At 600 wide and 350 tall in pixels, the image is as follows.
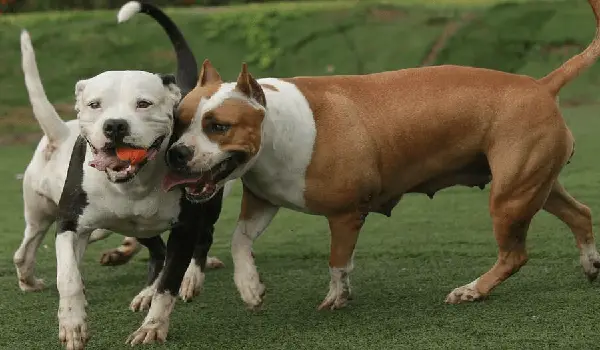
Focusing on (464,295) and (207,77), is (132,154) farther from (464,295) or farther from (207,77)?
(464,295)

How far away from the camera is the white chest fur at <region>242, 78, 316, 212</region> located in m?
5.05

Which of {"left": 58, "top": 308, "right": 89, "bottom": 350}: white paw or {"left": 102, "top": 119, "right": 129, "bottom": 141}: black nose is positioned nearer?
{"left": 102, "top": 119, "right": 129, "bottom": 141}: black nose

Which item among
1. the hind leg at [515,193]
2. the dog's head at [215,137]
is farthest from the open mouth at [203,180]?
the hind leg at [515,193]

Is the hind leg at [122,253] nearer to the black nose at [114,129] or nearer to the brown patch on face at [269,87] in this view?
the brown patch on face at [269,87]

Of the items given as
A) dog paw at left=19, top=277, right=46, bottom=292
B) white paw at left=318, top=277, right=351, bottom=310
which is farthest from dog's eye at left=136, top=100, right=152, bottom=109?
dog paw at left=19, top=277, right=46, bottom=292

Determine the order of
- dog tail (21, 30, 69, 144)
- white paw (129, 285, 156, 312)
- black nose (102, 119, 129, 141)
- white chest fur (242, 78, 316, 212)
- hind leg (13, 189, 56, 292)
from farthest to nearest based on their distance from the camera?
hind leg (13, 189, 56, 292), dog tail (21, 30, 69, 144), white paw (129, 285, 156, 312), white chest fur (242, 78, 316, 212), black nose (102, 119, 129, 141)

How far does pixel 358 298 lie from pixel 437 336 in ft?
3.26

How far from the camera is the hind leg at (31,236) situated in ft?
19.1

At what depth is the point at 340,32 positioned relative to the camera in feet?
47.9

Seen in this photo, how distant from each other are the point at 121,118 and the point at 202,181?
0.49 meters

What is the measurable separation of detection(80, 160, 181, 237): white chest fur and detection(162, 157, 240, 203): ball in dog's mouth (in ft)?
0.30

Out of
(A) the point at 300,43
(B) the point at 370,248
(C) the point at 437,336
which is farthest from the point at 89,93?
(A) the point at 300,43

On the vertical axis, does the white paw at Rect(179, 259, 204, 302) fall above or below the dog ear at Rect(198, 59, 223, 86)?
below

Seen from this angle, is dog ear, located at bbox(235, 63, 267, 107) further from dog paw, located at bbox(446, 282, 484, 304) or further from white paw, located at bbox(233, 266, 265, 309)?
dog paw, located at bbox(446, 282, 484, 304)
